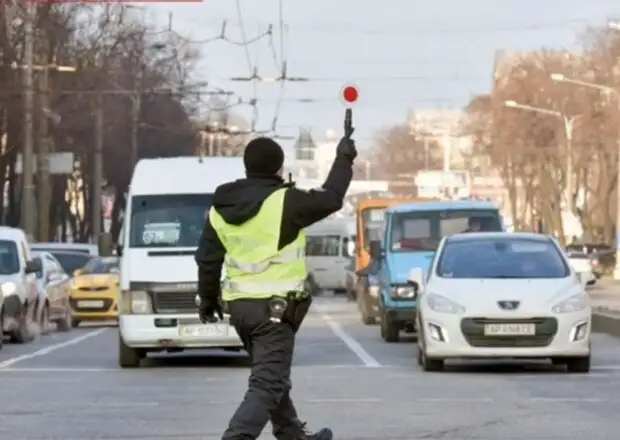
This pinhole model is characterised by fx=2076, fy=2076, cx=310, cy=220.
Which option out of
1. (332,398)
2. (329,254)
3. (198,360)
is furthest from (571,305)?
(329,254)

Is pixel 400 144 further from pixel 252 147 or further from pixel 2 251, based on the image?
pixel 252 147

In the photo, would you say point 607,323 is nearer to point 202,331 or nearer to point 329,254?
point 202,331

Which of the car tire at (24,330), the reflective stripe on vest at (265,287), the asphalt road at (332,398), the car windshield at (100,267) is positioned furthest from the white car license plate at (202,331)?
the car windshield at (100,267)

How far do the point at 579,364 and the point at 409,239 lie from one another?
9732mm

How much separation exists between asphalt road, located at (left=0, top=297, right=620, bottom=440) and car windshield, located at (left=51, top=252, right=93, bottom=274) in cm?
1984

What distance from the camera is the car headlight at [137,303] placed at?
22.1 meters

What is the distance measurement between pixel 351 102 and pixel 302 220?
1.16m

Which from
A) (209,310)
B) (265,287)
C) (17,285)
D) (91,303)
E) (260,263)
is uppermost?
(260,263)

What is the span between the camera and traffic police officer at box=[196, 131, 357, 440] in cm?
1054

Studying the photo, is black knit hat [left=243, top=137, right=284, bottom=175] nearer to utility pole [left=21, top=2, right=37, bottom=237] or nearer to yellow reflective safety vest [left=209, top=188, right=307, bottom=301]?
yellow reflective safety vest [left=209, top=188, right=307, bottom=301]

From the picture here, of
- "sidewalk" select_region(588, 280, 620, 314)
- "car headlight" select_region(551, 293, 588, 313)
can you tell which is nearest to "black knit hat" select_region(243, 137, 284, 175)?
"car headlight" select_region(551, 293, 588, 313)

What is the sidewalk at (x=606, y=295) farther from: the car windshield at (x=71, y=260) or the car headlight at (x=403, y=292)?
the car headlight at (x=403, y=292)

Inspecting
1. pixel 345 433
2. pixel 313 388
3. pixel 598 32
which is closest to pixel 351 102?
pixel 345 433

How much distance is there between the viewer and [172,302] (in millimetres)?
22078
